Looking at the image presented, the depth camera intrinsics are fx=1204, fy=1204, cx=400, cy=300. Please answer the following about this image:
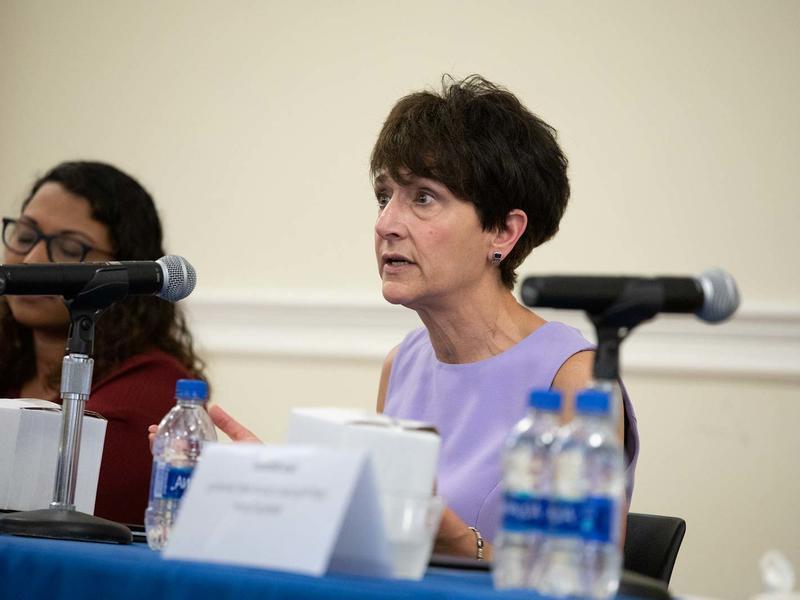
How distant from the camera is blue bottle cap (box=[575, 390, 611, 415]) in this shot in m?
1.08

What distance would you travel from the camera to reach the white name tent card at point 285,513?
107cm

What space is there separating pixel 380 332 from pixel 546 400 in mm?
2291

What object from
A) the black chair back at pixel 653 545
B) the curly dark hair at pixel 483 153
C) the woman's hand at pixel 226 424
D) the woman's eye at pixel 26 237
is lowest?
the black chair back at pixel 653 545

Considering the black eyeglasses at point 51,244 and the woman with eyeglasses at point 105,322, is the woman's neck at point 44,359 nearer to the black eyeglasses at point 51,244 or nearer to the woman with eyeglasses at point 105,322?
the woman with eyeglasses at point 105,322

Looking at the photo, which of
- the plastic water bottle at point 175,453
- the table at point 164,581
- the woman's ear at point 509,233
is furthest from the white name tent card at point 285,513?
the woman's ear at point 509,233

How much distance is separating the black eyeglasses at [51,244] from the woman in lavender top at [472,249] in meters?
0.80

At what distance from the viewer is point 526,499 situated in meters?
1.07

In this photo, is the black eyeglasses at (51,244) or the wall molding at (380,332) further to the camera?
the wall molding at (380,332)

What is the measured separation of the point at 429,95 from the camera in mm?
2123

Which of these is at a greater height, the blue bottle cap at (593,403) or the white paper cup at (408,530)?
the blue bottle cap at (593,403)

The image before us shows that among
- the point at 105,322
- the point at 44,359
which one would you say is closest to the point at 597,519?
the point at 105,322

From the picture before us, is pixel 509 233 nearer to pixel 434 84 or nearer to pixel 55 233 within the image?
pixel 55 233

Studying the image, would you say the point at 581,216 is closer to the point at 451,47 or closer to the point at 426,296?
the point at 451,47

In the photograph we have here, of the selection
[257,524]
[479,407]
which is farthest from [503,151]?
[257,524]
